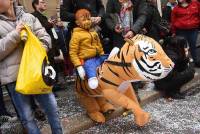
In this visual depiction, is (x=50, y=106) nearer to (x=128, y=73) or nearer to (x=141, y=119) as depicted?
(x=128, y=73)

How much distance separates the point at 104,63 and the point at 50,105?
115 cm

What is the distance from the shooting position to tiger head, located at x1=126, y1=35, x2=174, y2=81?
5.00 meters

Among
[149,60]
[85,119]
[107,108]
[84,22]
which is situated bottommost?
[85,119]

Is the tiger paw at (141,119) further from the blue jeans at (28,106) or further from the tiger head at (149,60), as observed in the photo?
the blue jeans at (28,106)

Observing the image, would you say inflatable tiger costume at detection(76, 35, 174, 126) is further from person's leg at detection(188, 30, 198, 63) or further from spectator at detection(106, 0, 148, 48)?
person's leg at detection(188, 30, 198, 63)

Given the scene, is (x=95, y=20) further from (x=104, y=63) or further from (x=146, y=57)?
(x=146, y=57)

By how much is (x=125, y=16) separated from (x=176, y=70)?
1.20 m

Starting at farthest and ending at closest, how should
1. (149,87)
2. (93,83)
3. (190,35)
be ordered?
(190,35) → (149,87) → (93,83)

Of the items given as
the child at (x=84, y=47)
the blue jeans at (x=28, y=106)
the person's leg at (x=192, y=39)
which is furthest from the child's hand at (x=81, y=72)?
the person's leg at (x=192, y=39)

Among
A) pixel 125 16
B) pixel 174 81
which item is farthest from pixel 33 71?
pixel 174 81

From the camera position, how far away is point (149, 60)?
500cm

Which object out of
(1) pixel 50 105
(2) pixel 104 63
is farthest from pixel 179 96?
(1) pixel 50 105

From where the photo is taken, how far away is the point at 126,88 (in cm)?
541

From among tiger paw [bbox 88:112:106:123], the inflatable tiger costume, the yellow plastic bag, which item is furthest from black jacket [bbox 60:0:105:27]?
the yellow plastic bag
